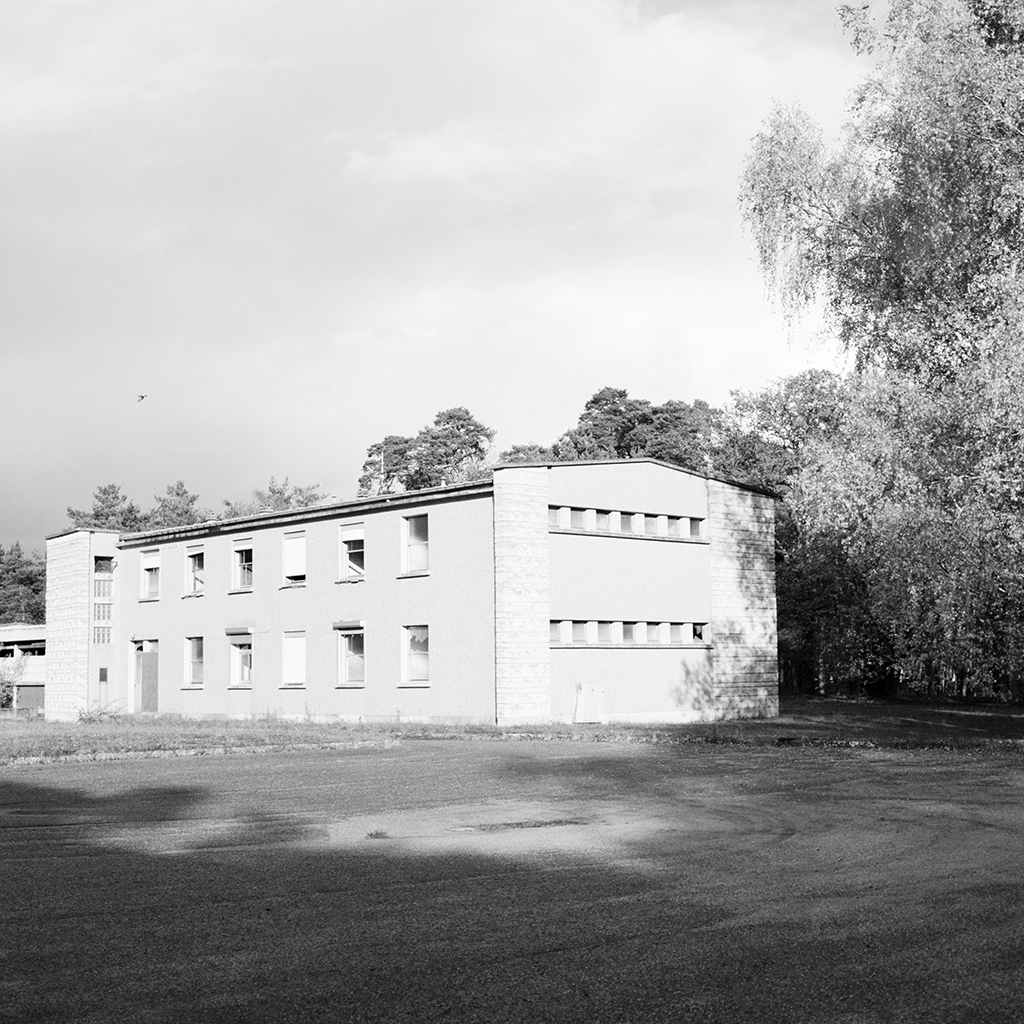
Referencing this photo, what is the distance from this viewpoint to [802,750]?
24844mm

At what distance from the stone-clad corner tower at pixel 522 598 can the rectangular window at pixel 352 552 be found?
6155 millimetres

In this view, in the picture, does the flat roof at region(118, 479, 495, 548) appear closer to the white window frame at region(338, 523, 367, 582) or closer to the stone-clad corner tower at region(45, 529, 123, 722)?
the white window frame at region(338, 523, 367, 582)

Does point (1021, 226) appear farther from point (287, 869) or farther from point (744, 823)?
point (287, 869)

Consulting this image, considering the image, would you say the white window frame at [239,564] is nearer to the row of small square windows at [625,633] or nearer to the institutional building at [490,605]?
the institutional building at [490,605]

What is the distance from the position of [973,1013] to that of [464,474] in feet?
281

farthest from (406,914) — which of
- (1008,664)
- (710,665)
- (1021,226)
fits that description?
(710,665)

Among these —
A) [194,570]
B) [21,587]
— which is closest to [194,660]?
[194,570]

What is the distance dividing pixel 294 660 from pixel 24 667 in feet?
98.3

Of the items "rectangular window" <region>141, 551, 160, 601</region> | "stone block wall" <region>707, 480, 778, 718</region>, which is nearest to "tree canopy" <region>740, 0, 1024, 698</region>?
"stone block wall" <region>707, 480, 778, 718</region>

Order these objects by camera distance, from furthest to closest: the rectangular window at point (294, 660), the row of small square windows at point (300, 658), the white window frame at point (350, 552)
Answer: the rectangular window at point (294, 660) → the white window frame at point (350, 552) → the row of small square windows at point (300, 658)

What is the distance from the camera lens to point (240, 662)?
44.5 meters

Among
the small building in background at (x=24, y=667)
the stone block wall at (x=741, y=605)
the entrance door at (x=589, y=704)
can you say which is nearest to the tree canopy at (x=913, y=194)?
the entrance door at (x=589, y=704)

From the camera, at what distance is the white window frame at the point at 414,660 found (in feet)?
127

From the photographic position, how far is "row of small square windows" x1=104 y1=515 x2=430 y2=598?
39.5 meters
